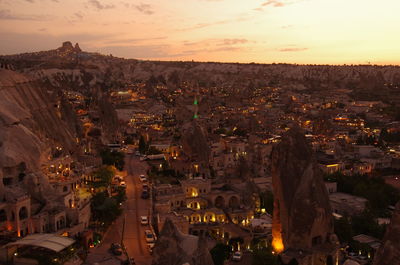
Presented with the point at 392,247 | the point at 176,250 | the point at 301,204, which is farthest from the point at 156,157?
the point at 392,247

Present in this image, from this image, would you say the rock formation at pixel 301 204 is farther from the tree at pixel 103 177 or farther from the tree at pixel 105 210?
the tree at pixel 103 177

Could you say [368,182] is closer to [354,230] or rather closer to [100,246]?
[354,230]

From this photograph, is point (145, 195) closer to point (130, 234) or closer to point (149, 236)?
point (130, 234)

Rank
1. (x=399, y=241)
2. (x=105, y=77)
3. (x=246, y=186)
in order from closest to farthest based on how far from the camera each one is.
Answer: (x=399, y=241) < (x=246, y=186) < (x=105, y=77)

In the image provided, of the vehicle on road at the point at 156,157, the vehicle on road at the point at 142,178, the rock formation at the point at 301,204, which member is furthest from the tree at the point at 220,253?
the vehicle on road at the point at 156,157

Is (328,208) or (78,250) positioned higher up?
(328,208)

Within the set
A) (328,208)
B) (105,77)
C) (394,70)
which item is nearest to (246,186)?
(328,208)

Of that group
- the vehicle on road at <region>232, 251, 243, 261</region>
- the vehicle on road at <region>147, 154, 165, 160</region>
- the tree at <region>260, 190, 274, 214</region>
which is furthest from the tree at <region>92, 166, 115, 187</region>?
the vehicle on road at <region>232, 251, 243, 261</region>
